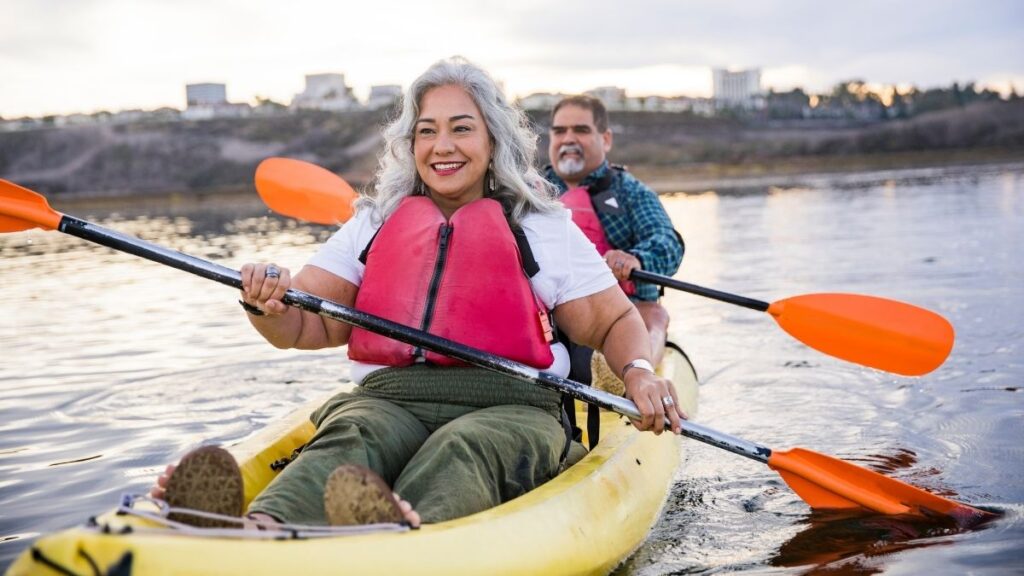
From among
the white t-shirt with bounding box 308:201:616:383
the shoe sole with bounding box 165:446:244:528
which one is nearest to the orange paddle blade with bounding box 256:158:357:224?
the white t-shirt with bounding box 308:201:616:383

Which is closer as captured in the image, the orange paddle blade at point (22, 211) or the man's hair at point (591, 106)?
the orange paddle blade at point (22, 211)

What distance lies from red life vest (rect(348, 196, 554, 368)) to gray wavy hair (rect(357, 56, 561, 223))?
0.18m

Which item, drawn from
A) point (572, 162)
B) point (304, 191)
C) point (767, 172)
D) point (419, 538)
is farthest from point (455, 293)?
point (767, 172)

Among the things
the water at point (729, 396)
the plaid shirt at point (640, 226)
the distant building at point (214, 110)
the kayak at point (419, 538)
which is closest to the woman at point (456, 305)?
the kayak at point (419, 538)

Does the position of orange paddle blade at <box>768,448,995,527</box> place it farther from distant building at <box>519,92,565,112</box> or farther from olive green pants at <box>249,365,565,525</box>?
distant building at <box>519,92,565,112</box>

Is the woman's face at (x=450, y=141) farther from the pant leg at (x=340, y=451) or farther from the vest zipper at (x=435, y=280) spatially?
the pant leg at (x=340, y=451)

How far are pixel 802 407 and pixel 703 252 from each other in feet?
24.4

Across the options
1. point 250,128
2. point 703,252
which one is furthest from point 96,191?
point 703,252

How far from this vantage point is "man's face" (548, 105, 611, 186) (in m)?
5.45

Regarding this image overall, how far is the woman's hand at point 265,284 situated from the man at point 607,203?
2.42m

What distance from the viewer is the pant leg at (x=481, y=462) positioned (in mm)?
2592

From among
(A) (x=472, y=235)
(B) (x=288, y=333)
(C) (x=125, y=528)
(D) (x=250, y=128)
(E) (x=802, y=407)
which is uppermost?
(D) (x=250, y=128)

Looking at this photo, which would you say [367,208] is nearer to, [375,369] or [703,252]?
[375,369]

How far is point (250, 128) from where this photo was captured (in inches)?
2106
